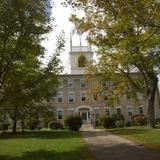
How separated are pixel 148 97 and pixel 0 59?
83.3 ft

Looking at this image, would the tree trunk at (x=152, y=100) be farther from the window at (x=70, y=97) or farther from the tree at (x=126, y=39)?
the window at (x=70, y=97)

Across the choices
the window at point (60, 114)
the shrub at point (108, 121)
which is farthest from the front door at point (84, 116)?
the shrub at point (108, 121)

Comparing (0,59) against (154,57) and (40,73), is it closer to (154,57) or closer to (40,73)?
(40,73)

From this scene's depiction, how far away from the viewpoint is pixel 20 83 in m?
18.9

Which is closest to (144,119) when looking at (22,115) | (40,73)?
(22,115)

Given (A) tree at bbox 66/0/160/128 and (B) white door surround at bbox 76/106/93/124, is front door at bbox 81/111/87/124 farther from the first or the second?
(A) tree at bbox 66/0/160/128

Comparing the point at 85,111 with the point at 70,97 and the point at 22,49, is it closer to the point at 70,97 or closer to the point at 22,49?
the point at 70,97

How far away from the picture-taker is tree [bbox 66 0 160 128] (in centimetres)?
1522

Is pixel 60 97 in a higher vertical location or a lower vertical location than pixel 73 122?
higher

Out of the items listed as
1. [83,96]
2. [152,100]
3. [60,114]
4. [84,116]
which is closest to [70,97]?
[83,96]

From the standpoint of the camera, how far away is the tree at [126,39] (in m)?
15.2

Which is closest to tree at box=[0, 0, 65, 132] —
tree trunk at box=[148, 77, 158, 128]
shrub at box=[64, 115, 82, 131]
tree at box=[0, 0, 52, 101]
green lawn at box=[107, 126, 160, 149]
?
tree at box=[0, 0, 52, 101]

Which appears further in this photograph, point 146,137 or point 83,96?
point 83,96

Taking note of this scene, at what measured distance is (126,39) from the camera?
18.4 m
